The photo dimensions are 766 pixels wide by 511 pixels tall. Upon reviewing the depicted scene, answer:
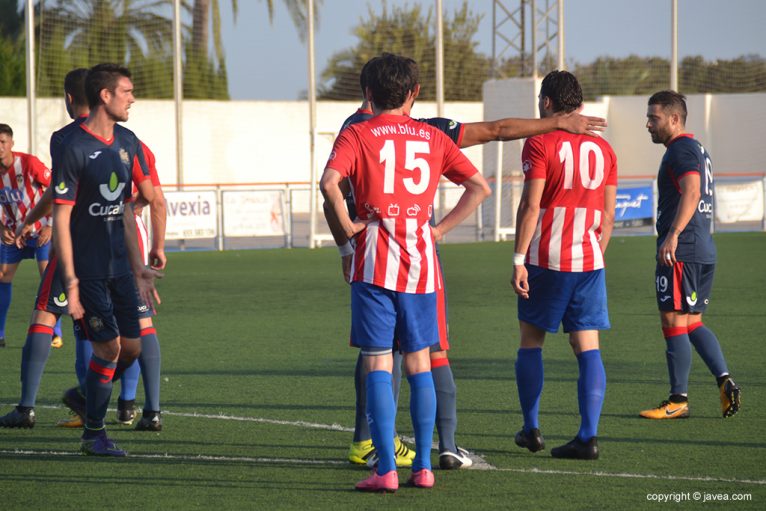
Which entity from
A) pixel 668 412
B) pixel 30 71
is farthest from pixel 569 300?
pixel 30 71

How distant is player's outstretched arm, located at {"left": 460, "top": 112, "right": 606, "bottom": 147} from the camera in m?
5.76

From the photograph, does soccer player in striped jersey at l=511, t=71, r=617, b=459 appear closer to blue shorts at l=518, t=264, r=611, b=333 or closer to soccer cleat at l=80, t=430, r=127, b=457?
blue shorts at l=518, t=264, r=611, b=333

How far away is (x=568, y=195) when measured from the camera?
6.08 metres

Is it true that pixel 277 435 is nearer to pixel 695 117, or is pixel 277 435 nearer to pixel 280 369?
pixel 280 369

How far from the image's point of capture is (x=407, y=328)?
5332 millimetres

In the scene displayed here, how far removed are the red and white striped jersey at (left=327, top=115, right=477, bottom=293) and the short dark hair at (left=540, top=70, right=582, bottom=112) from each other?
986mm

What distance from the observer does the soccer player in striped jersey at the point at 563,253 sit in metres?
6.00

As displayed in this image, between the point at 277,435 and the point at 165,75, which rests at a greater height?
the point at 165,75

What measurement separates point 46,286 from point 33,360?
54cm

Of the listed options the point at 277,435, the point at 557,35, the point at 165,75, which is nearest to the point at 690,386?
the point at 277,435

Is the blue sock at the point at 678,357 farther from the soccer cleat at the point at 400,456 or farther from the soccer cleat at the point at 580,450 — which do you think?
the soccer cleat at the point at 400,456

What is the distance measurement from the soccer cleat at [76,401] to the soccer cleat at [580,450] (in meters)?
2.79

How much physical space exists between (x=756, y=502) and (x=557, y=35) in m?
26.4

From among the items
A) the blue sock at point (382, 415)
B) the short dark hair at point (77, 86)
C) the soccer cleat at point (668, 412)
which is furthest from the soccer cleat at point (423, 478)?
the short dark hair at point (77, 86)
